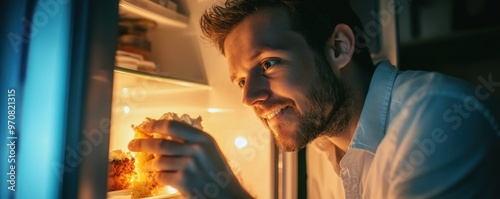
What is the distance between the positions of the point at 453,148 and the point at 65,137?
716 millimetres

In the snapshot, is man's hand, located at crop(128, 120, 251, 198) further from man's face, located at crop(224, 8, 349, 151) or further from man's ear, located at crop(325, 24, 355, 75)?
man's ear, located at crop(325, 24, 355, 75)

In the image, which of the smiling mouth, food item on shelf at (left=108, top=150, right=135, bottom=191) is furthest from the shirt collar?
food item on shelf at (left=108, top=150, right=135, bottom=191)

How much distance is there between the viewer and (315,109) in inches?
35.0

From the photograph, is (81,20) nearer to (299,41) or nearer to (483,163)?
(299,41)

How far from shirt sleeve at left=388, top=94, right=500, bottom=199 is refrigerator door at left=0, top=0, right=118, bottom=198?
59 cm

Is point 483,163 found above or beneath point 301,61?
beneath

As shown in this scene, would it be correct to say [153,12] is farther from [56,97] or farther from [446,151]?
[446,151]

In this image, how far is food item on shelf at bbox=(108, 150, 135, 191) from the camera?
78cm

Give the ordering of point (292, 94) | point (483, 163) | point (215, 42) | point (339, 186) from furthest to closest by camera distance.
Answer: point (339, 186)
point (215, 42)
point (292, 94)
point (483, 163)

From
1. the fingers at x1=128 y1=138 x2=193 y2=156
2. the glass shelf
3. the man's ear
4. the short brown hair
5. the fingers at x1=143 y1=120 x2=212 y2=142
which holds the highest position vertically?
the short brown hair

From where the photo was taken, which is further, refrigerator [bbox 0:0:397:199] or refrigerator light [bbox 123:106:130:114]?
refrigerator light [bbox 123:106:130:114]

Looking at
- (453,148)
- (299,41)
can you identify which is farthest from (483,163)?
(299,41)

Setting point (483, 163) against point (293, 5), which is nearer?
point (483, 163)

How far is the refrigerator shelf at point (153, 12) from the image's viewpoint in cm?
88
